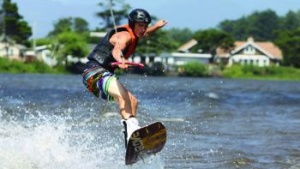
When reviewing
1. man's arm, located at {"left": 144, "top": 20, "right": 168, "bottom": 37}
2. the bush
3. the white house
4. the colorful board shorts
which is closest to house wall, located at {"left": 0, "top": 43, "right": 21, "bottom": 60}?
the white house

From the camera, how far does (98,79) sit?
8867 mm

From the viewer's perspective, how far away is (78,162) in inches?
377

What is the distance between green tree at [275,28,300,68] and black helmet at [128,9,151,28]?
299 feet

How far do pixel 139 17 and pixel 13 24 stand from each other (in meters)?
86.5

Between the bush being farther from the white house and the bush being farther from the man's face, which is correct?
the man's face

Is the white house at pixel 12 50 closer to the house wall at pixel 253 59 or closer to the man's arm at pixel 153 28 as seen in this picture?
the house wall at pixel 253 59

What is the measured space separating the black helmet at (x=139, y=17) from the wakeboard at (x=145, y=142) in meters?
1.16

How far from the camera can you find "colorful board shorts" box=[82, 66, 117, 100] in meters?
8.79

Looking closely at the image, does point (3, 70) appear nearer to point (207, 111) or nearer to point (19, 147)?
point (207, 111)

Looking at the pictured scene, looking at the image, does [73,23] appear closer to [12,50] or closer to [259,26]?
[12,50]

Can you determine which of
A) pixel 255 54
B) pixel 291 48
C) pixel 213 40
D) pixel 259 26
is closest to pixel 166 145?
pixel 213 40

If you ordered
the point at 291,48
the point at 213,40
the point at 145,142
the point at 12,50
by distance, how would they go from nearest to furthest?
1. the point at 145,142
2. the point at 12,50
3. the point at 291,48
4. the point at 213,40

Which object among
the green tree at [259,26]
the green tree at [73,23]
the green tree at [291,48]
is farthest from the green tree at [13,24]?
the green tree at [259,26]

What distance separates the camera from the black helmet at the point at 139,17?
8547 millimetres
